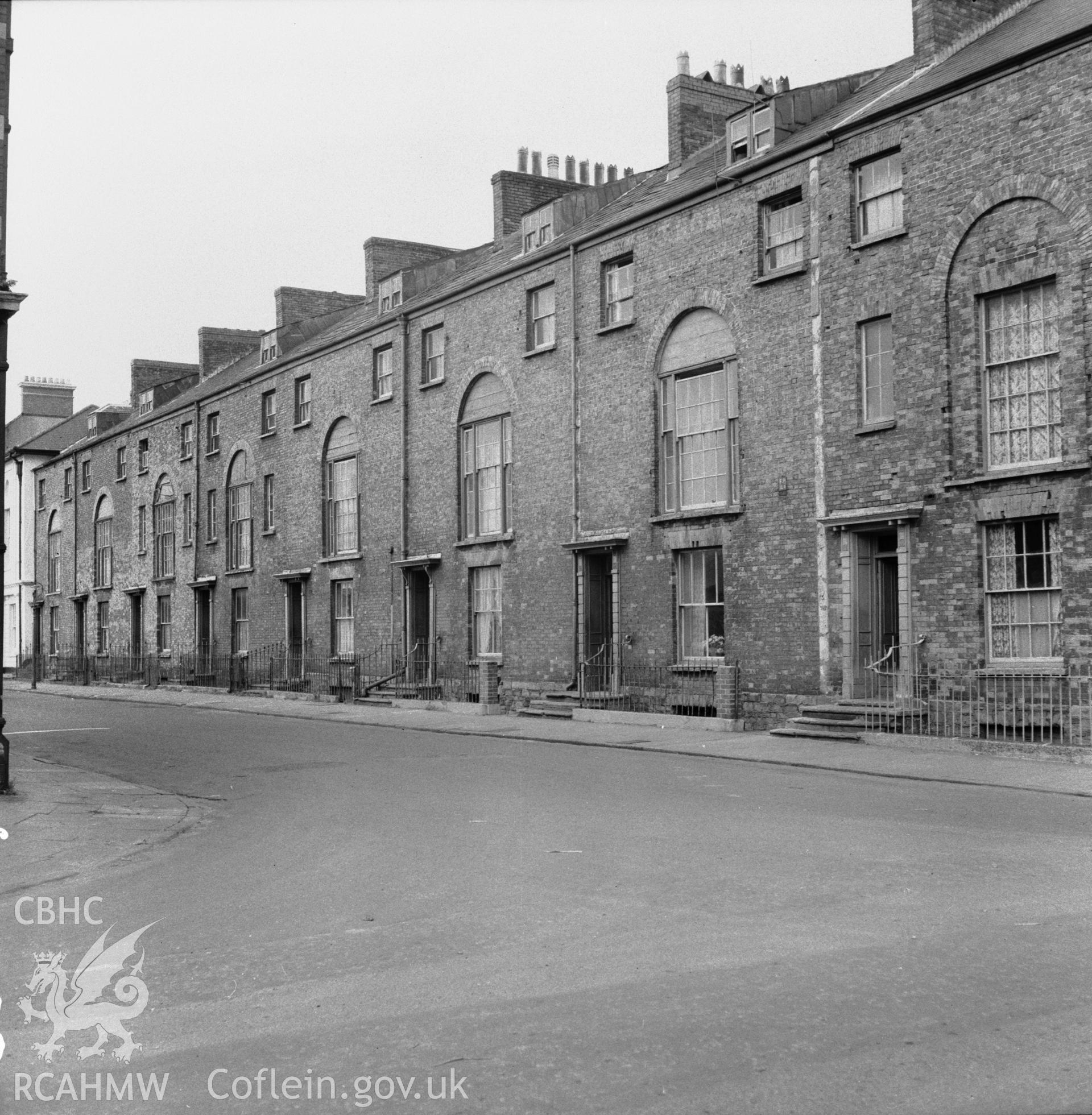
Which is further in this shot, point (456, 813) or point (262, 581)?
point (262, 581)

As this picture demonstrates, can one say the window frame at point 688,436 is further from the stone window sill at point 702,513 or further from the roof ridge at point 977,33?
the roof ridge at point 977,33

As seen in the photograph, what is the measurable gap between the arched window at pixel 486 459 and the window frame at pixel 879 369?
10.1 meters

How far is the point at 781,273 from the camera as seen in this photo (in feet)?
74.0

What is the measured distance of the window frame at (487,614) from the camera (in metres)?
29.6

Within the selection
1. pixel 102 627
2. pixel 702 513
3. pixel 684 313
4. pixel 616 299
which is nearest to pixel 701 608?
pixel 702 513

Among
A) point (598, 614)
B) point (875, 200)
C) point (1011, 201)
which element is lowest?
point (598, 614)

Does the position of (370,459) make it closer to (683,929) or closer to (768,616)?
(768,616)

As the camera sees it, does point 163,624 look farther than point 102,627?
Answer: No

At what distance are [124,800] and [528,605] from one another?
15.7 meters

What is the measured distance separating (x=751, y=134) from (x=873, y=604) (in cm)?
903

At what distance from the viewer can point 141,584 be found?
49.3 m

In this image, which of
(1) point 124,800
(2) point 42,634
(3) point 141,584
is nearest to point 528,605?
(1) point 124,800

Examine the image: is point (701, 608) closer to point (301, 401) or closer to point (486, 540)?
point (486, 540)

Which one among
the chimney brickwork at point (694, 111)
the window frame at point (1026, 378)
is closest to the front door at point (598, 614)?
the chimney brickwork at point (694, 111)
